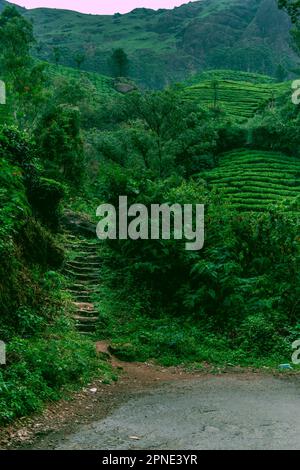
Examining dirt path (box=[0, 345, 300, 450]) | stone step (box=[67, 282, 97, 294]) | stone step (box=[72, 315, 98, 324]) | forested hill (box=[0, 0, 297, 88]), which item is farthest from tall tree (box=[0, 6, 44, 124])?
forested hill (box=[0, 0, 297, 88])

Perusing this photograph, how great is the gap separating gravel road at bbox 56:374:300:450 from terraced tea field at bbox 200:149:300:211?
30.2 metres

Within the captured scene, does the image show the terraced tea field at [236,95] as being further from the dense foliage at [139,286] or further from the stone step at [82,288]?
the stone step at [82,288]

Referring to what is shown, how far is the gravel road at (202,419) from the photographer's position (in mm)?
6059

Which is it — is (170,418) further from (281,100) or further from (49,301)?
(281,100)

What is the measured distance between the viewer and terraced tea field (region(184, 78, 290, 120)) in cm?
7550

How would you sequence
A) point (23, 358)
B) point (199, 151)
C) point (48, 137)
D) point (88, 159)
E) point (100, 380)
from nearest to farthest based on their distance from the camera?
point (23, 358) < point (100, 380) < point (48, 137) < point (88, 159) < point (199, 151)

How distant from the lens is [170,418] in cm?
714

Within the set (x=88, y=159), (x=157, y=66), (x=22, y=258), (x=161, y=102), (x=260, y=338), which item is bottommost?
(x=260, y=338)

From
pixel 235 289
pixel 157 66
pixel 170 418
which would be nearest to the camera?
pixel 170 418

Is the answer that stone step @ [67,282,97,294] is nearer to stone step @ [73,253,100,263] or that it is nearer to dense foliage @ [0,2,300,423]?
dense foliage @ [0,2,300,423]

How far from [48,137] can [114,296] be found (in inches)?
513

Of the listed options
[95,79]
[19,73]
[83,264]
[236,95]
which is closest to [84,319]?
[83,264]

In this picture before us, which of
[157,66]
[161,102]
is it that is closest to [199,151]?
[161,102]

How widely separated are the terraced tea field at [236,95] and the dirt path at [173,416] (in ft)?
214
